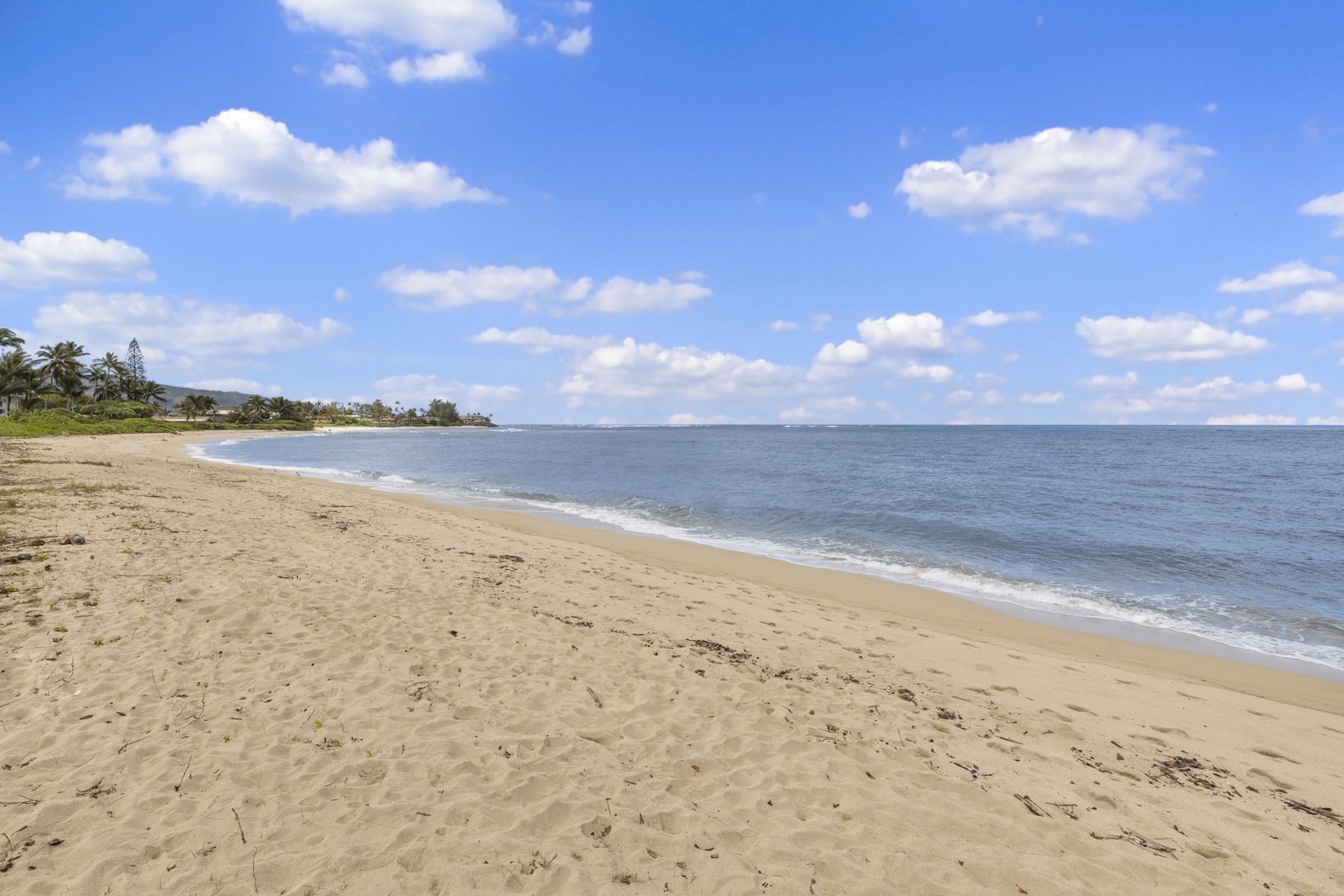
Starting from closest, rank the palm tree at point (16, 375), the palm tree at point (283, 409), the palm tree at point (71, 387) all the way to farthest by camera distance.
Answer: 1. the palm tree at point (16, 375)
2. the palm tree at point (71, 387)
3. the palm tree at point (283, 409)

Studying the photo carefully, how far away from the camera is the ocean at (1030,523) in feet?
45.8

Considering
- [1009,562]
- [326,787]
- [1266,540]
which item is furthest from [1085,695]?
[1266,540]

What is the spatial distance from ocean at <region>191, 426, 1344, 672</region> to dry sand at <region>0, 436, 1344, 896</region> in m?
4.09

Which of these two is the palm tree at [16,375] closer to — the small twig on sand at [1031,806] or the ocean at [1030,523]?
the ocean at [1030,523]

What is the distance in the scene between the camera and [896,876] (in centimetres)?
Answer: 419

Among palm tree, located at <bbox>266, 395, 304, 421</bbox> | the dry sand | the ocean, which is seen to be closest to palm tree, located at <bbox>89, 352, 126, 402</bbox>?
palm tree, located at <bbox>266, 395, 304, 421</bbox>

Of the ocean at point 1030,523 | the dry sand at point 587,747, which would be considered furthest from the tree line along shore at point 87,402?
the dry sand at point 587,747

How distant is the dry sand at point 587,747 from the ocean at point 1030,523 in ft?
13.4

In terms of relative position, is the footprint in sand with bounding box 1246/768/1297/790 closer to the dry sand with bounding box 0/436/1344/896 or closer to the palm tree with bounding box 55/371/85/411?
the dry sand with bounding box 0/436/1344/896

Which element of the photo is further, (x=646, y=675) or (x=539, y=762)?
(x=646, y=675)

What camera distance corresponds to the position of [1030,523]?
77.5 feet

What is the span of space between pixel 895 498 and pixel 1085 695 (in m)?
22.7

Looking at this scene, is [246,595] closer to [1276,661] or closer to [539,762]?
[539,762]

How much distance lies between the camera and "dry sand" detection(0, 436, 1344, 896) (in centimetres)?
400
